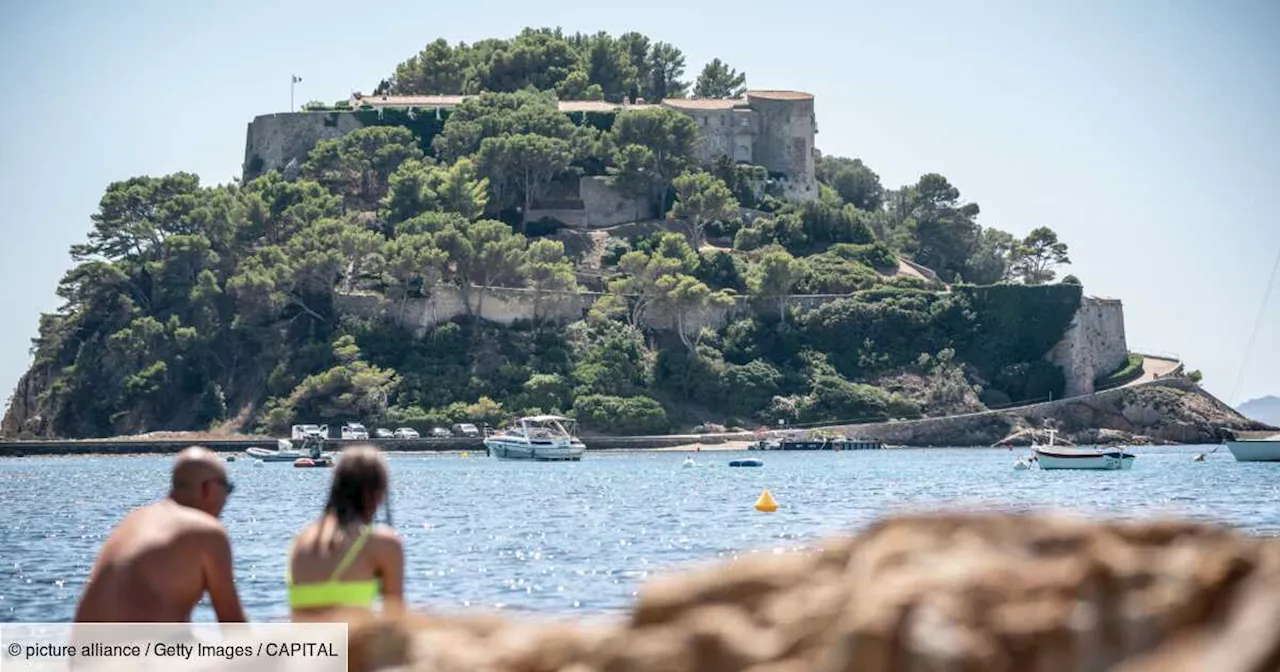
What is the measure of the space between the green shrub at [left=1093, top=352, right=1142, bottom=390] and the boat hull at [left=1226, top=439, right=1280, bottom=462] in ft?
79.1

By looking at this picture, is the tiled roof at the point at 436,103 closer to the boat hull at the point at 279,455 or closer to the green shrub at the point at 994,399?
the green shrub at the point at 994,399

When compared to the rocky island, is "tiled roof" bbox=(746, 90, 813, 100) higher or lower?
higher

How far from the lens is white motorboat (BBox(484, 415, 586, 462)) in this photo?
6919 cm

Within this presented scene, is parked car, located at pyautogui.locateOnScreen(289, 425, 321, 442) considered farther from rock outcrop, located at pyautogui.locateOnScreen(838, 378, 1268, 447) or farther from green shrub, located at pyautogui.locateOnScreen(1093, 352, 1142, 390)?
green shrub, located at pyautogui.locateOnScreen(1093, 352, 1142, 390)

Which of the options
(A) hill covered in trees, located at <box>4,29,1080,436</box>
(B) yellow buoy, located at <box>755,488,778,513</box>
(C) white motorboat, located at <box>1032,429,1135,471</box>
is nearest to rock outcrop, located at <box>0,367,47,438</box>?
(A) hill covered in trees, located at <box>4,29,1080,436</box>

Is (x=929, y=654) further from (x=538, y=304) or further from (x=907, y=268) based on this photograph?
(x=907, y=268)

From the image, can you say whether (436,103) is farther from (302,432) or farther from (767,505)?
(767,505)

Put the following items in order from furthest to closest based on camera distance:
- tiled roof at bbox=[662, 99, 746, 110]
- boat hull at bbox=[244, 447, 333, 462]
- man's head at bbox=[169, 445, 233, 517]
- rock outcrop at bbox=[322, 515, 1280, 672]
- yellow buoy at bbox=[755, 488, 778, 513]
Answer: tiled roof at bbox=[662, 99, 746, 110] < boat hull at bbox=[244, 447, 333, 462] < yellow buoy at bbox=[755, 488, 778, 513] < man's head at bbox=[169, 445, 233, 517] < rock outcrop at bbox=[322, 515, 1280, 672]

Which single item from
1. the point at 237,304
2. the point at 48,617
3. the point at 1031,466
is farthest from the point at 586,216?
the point at 48,617

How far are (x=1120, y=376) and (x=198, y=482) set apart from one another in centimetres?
8990

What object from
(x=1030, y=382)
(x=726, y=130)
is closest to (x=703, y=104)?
(x=726, y=130)

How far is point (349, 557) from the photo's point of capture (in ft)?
18.1

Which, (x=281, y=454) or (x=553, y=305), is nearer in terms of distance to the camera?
(x=281, y=454)

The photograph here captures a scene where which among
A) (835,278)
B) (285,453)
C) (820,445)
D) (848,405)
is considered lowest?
(285,453)
